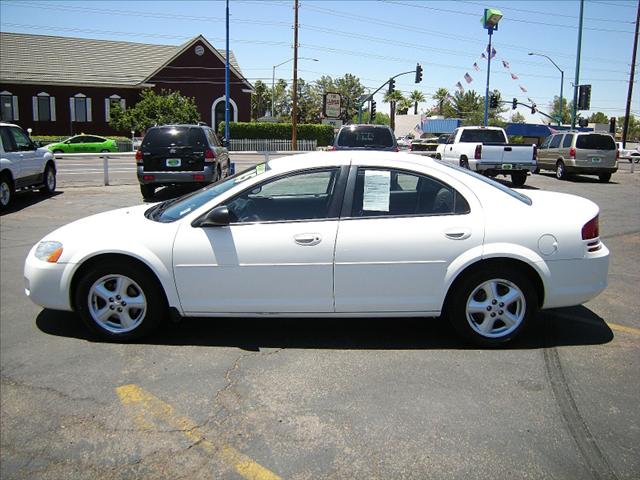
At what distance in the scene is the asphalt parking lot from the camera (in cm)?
301

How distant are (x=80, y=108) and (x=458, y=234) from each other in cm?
4776

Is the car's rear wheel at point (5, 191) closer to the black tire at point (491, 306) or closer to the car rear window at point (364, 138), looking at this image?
the car rear window at point (364, 138)

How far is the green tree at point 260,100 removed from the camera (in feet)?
335

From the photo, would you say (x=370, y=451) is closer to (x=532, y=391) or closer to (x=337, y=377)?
(x=337, y=377)

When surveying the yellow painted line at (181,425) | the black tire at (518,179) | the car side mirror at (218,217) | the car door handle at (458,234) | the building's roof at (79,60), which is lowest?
the yellow painted line at (181,425)

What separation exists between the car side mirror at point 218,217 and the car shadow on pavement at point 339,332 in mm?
970

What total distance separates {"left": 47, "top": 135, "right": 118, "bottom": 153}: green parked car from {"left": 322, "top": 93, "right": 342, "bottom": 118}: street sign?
1701cm

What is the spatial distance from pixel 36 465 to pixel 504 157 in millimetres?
15741

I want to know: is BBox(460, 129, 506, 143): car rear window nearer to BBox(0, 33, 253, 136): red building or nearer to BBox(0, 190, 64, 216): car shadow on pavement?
BBox(0, 190, 64, 216): car shadow on pavement

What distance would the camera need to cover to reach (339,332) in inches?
193

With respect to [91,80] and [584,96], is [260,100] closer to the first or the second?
[91,80]

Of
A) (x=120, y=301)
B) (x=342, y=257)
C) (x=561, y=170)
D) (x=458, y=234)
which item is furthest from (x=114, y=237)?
(x=561, y=170)

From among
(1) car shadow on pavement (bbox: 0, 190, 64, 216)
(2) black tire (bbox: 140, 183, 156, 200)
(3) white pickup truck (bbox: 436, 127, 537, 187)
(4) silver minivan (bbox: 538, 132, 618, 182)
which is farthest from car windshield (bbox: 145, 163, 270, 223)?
(4) silver minivan (bbox: 538, 132, 618, 182)

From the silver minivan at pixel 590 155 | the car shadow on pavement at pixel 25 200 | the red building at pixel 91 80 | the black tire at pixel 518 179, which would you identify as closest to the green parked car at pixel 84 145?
the red building at pixel 91 80
